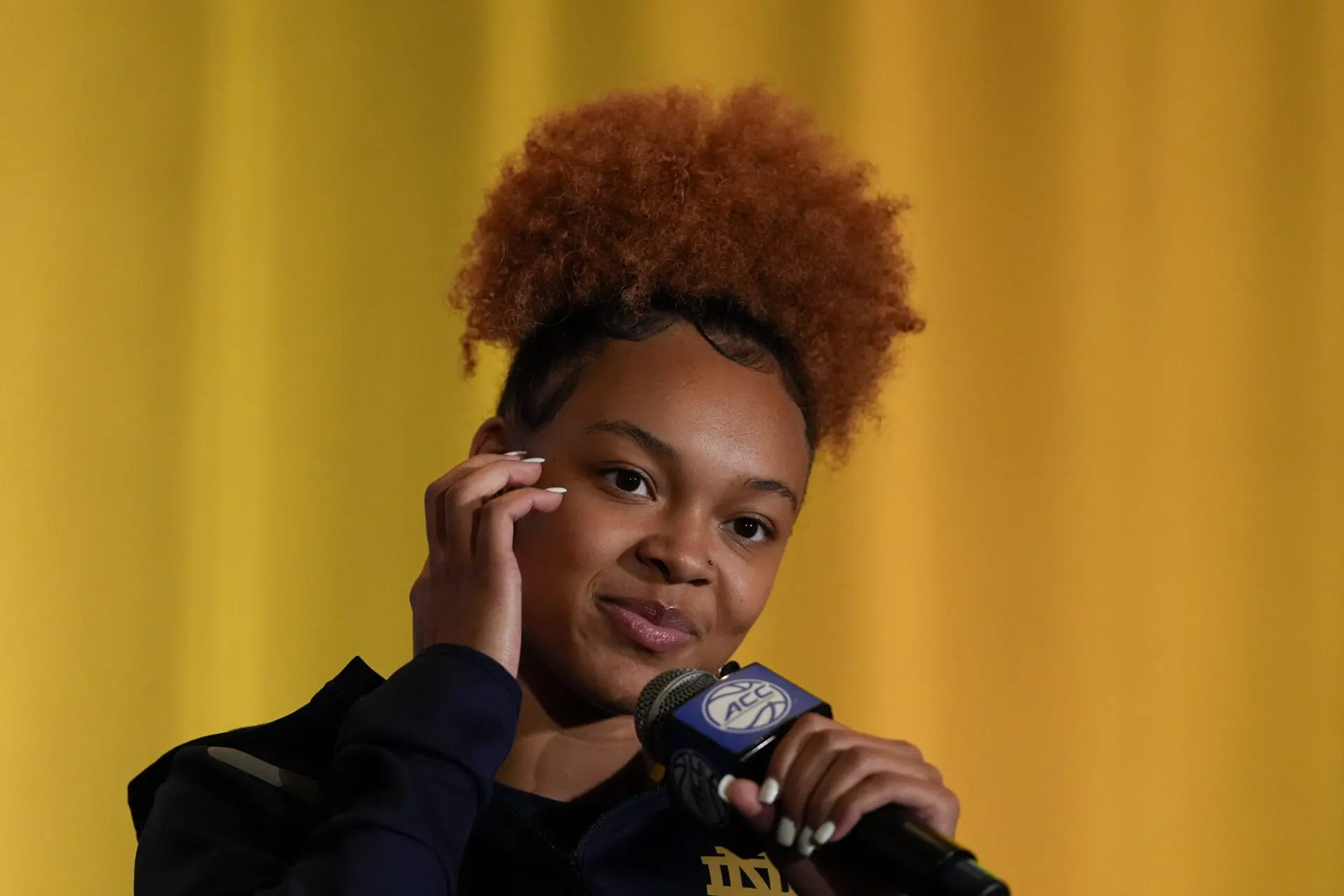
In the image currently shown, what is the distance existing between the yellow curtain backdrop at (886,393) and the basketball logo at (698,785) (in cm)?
86

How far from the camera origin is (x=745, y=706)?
0.88 m

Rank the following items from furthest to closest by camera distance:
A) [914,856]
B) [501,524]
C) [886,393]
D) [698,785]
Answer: [886,393]
[501,524]
[698,785]
[914,856]

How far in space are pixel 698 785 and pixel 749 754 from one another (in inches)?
1.7

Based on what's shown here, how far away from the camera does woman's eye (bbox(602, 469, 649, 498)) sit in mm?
1142

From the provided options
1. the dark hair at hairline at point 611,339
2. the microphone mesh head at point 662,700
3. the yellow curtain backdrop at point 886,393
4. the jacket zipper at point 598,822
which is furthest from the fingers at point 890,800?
the yellow curtain backdrop at point 886,393

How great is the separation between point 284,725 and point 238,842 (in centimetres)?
13

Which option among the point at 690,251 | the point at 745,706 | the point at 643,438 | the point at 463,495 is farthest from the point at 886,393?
the point at 745,706

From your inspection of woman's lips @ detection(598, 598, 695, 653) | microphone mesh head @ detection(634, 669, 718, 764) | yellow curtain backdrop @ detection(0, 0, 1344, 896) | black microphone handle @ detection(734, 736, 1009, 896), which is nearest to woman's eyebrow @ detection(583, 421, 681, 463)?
woman's lips @ detection(598, 598, 695, 653)

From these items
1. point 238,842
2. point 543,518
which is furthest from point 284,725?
point 543,518

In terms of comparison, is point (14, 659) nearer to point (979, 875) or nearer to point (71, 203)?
point (71, 203)

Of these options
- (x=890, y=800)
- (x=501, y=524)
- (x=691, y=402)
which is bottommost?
(x=890, y=800)

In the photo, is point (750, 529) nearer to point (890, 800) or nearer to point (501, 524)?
point (501, 524)

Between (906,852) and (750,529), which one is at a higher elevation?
(750,529)

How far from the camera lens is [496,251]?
1360 millimetres
